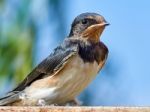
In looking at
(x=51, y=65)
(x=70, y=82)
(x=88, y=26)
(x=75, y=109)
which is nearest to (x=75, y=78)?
(x=70, y=82)

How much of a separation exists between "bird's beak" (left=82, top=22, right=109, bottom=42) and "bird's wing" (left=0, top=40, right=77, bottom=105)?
88 mm

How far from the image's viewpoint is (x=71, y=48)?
7.61ft

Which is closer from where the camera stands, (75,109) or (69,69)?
(75,109)

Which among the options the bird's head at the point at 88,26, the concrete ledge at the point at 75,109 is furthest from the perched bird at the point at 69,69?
the concrete ledge at the point at 75,109

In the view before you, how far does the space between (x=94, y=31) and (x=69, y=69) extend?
0.59 feet

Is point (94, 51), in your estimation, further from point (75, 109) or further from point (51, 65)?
point (75, 109)

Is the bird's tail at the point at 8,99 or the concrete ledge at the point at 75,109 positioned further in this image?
the bird's tail at the point at 8,99

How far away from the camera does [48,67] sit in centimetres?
235

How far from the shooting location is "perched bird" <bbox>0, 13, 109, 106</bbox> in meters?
2.25

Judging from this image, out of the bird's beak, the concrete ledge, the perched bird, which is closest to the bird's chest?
the perched bird

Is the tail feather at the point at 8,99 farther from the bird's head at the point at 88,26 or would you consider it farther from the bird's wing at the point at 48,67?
the bird's head at the point at 88,26

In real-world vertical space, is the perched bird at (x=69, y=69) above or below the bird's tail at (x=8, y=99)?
above

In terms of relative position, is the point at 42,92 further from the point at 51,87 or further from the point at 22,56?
the point at 22,56

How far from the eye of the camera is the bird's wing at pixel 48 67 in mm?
2305
